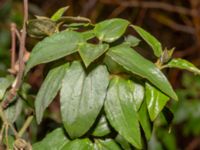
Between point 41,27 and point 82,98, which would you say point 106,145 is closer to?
point 82,98

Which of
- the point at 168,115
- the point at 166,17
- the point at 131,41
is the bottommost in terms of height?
the point at 166,17

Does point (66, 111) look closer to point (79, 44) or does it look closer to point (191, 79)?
point (79, 44)

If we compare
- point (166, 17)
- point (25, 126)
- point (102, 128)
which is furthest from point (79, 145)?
point (166, 17)

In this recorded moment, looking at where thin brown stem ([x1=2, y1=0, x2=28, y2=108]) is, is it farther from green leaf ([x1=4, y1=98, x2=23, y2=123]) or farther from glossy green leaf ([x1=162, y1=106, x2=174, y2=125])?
glossy green leaf ([x1=162, y1=106, x2=174, y2=125])

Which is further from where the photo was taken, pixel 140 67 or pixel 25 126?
pixel 25 126

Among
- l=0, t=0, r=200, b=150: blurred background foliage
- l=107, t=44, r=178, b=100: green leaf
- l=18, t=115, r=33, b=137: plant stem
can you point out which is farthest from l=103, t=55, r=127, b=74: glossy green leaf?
l=0, t=0, r=200, b=150: blurred background foliage

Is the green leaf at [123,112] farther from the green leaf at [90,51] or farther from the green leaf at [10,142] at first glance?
the green leaf at [10,142]
